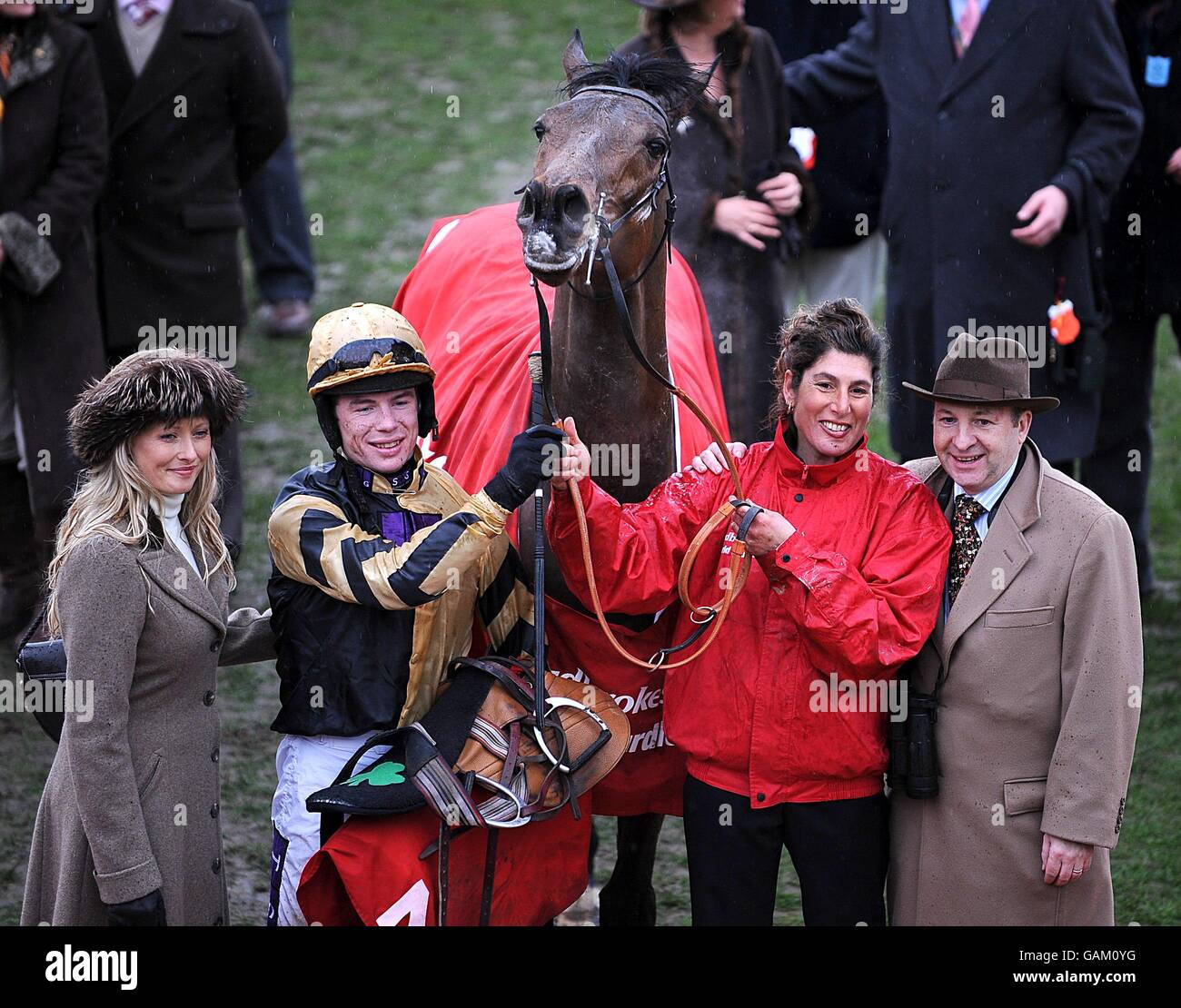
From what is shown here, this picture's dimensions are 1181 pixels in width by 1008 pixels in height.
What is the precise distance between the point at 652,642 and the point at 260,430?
15.0 ft

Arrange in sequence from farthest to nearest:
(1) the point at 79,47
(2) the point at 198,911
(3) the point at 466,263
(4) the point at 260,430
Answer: (4) the point at 260,430
(1) the point at 79,47
(3) the point at 466,263
(2) the point at 198,911

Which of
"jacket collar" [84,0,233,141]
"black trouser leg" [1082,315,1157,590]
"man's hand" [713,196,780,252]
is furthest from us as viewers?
"black trouser leg" [1082,315,1157,590]

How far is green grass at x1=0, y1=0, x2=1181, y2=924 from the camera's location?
4988mm

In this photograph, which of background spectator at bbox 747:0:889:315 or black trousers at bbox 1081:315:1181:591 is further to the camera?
background spectator at bbox 747:0:889:315

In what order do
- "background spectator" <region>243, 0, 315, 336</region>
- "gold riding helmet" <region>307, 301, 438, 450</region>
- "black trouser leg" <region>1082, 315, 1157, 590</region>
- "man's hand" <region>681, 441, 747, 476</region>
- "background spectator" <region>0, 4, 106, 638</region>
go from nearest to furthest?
"gold riding helmet" <region>307, 301, 438, 450</region>, "man's hand" <region>681, 441, 747, 476</region>, "background spectator" <region>0, 4, 106, 638</region>, "black trouser leg" <region>1082, 315, 1157, 590</region>, "background spectator" <region>243, 0, 315, 336</region>

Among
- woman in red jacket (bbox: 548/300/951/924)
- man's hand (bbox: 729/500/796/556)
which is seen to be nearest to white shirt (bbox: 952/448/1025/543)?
woman in red jacket (bbox: 548/300/951/924)

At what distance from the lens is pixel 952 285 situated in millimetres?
5875

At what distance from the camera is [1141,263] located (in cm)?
633

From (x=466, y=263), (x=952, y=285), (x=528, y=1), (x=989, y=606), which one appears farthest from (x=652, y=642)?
(x=528, y=1)

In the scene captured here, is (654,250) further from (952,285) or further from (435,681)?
(952,285)

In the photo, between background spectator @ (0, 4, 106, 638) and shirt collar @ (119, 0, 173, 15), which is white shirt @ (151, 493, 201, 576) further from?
shirt collar @ (119, 0, 173, 15)

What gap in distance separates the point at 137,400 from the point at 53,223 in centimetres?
259

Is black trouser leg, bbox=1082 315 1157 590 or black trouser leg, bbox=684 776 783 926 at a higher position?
black trouser leg, bbox=1082 315 1157 590

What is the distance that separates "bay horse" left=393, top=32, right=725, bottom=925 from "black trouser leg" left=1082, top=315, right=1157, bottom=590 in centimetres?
260
